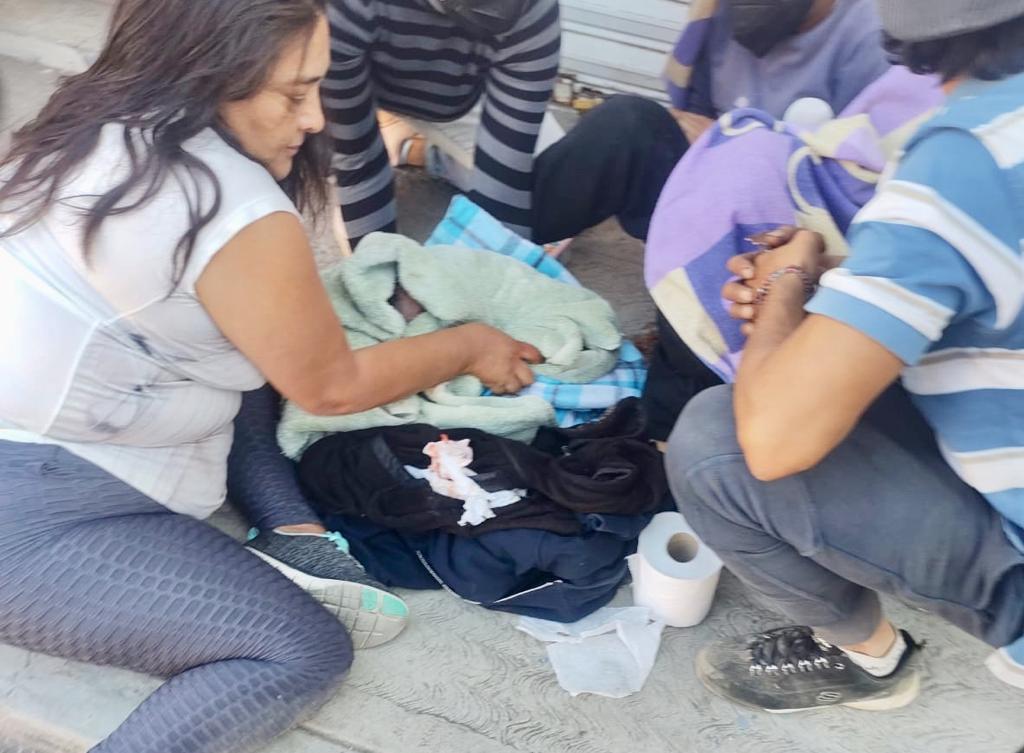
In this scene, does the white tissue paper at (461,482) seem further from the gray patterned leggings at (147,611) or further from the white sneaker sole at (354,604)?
the gray patterned leggings at (147,611)

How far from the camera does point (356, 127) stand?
2.46m

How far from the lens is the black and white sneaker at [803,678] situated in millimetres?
1807

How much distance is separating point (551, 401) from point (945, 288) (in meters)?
1.08

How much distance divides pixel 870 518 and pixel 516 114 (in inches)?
55.7

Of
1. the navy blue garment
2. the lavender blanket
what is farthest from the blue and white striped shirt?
the navy blue garment

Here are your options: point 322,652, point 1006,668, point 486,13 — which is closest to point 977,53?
point 1006,668

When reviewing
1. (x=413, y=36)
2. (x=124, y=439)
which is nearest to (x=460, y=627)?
(x=124, y=439)

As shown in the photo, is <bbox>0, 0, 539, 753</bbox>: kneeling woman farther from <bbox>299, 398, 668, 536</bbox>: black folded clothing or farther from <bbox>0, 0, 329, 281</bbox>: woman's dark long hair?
<bbox>299, 398, 668, 536</bbox>: black folded clothing

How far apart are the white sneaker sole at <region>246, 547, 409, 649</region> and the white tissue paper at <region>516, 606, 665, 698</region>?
28 cm

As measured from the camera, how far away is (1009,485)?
1.35 meters

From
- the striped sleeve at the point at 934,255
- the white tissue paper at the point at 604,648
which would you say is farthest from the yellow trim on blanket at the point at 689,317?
the striped sleeve at the point at 934,255

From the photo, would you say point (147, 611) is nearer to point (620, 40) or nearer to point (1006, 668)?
point (1006, 668)

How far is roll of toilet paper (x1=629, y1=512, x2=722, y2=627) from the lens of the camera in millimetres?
1872

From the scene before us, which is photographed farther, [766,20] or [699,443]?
[766,20]
